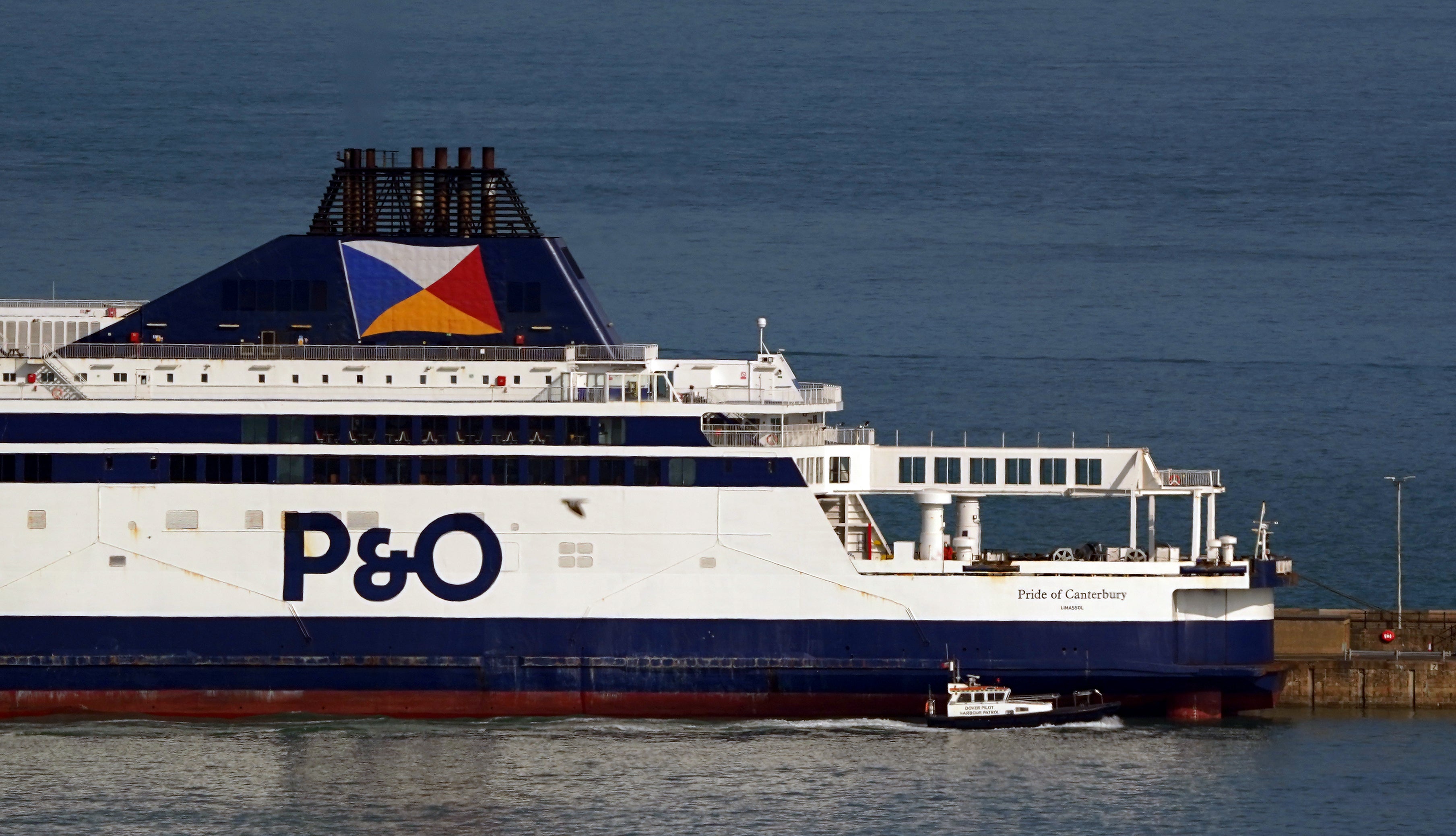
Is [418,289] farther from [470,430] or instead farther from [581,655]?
[581,655]

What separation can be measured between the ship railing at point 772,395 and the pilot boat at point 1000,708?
18.4ft

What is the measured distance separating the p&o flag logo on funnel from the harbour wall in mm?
16160

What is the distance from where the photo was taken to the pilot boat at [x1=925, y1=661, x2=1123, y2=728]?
1812 inches

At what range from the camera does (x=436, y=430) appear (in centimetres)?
4688

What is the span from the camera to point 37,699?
46719 mm

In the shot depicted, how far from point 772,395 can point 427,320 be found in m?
6.50

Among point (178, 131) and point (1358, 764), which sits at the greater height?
point (178, 131)

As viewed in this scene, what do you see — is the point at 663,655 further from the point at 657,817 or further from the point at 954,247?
the point at 954,247

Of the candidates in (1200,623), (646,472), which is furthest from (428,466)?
(1200,623)

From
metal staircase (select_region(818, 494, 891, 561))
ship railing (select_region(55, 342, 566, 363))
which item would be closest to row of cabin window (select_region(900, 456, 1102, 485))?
metal staircase (select_region(818, 494, 891, 561))

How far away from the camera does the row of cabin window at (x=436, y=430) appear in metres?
46.8

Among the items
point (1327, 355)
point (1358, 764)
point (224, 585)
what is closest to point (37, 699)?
point (224, 585)

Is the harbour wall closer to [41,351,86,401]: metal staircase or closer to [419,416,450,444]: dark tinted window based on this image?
[419,416,450,444]: dark tinted window

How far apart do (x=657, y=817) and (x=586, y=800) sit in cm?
153
